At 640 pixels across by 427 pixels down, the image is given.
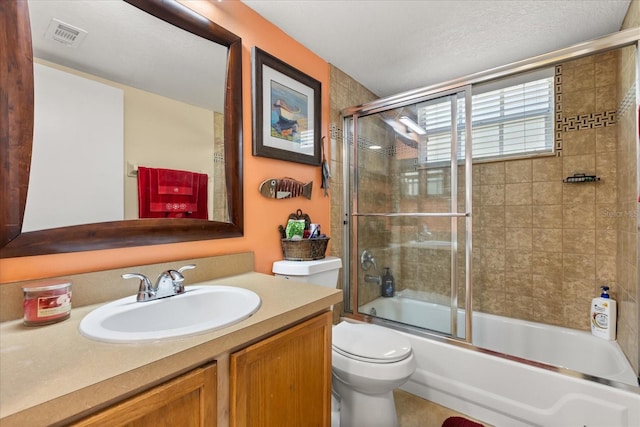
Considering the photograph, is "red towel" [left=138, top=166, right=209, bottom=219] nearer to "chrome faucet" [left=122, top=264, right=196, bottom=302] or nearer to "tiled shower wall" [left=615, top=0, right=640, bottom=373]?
"chrome faucet" [left=122, top=264, right=196, bottom=302]

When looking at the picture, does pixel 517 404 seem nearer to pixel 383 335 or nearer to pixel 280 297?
pixel 383 335

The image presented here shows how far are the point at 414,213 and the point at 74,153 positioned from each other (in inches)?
75.6

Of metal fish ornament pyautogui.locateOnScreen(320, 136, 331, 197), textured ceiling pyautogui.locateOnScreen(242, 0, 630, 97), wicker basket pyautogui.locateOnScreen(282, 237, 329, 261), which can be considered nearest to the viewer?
textured ceiling pyautogui.locateOnScreen(242, 0, 630, 97)

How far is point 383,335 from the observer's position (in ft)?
4.82

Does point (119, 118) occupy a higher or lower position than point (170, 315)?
higher

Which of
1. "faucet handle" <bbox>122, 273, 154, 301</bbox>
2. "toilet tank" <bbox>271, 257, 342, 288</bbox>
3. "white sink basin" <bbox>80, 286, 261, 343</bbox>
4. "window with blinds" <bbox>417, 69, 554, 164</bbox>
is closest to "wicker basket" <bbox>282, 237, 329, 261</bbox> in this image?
"toilet tank" <bbox>271, 257, 342, 288</bbox>

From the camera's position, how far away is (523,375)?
1.46 meters

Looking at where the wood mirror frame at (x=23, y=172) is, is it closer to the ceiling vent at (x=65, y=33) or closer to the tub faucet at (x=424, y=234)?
the ceiling vent at (x=65, y=33)

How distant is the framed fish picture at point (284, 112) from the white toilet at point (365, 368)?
70 centimetres

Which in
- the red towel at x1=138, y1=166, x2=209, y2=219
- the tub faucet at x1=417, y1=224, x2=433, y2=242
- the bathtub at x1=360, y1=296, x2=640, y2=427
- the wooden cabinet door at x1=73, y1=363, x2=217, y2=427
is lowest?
the bathtub at x1=360, y1=296, x2=640, y2=427

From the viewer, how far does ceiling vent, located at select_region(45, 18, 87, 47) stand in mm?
923

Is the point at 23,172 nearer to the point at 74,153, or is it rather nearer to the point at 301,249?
the point at 74,153

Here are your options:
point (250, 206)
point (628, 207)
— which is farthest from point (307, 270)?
point (628, 207)

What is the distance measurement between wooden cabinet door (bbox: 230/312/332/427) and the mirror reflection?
2.34 feet
